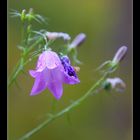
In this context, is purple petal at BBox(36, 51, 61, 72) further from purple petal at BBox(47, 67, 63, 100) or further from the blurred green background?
the blurred green background

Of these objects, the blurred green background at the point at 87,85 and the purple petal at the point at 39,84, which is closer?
the purple petal at the point at 39,84

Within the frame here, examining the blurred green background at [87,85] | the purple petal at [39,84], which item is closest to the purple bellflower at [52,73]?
the purple petal at [39,84]

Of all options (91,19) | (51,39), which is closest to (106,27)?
(91,19)

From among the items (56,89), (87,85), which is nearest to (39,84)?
(56,89)

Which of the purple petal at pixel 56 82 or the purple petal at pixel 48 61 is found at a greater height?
the purple petal at pixel 48 61

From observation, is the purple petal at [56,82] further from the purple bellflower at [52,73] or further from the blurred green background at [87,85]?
the blurred green background at [87,85]
